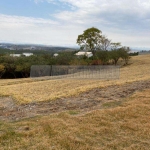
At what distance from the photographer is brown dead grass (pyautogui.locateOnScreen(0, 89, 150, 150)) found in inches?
124

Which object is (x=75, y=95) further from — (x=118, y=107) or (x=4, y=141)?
(x=4, y=141)

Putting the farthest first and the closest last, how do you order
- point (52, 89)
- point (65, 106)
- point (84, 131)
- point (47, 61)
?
point (47, 61) → point (52, 89) → point (65, 106) → point (84, 131)

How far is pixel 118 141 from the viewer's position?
3.31 m

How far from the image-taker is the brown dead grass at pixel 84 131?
316cm

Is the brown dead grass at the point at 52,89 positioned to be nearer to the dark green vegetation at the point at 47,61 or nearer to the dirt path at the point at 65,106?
the dirt path at the point at 65,106

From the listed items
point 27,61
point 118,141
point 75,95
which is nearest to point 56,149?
point 118,141

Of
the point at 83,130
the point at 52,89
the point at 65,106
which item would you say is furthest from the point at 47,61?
the point at 83,130

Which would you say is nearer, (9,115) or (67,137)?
(67,137)

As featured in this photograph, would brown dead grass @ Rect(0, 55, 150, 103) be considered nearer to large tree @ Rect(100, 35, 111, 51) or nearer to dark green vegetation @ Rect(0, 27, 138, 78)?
dark green vegetation @ Rect(0, 27, 138, 78)

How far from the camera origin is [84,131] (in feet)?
12.1

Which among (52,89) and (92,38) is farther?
(92,38)

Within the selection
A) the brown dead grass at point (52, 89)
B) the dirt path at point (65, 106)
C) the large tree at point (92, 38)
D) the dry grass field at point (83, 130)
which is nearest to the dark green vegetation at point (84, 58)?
the large tree at point (92, 38)

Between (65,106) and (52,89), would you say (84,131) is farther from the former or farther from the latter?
(52,89)

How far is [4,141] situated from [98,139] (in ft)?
5.14
